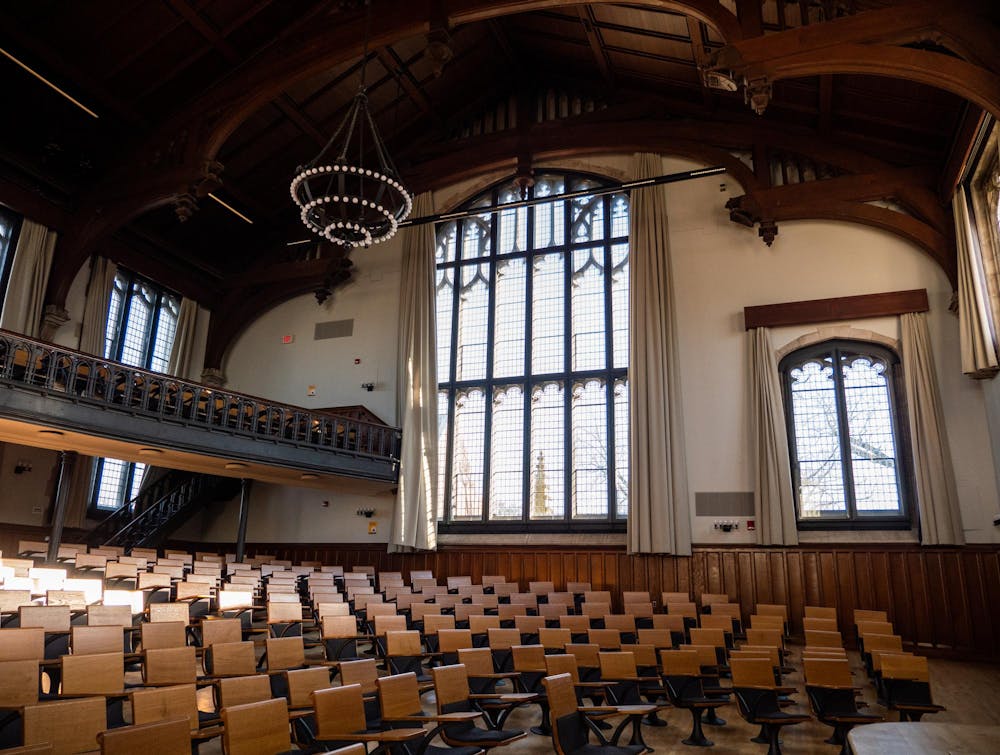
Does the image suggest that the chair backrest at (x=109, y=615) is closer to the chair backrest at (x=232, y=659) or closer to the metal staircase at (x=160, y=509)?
the chair backrest at (x=232, y=659)

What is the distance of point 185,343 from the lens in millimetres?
16469

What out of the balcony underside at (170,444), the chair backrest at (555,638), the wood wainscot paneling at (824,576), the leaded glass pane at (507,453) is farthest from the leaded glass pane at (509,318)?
the chair backrest at (555,638)

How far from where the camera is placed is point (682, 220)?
14.3 metres

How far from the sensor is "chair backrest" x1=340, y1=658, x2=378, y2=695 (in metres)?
5.24

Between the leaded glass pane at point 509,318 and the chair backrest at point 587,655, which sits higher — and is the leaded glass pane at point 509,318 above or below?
above

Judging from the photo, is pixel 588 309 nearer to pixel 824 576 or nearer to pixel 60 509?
pixel 824 576

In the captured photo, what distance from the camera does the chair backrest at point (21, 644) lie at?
4.98m

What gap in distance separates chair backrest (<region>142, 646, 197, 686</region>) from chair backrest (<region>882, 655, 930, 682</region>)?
5.45 meters

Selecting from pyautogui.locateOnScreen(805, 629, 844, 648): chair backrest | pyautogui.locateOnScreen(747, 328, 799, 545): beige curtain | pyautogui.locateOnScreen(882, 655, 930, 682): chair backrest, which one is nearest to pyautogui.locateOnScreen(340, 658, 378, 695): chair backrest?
pyautogui.locateOnScreen(882, 655, 930, 682): chair backrest

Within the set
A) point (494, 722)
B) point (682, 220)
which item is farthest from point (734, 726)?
point (682, 220)

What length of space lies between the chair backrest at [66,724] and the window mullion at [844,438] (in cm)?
1104

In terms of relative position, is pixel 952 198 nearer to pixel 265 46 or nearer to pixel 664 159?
pixel 664 159

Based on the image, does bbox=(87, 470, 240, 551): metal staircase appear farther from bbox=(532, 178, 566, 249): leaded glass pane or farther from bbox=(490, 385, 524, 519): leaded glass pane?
bbox=(532, 178, 566, 249): leaded glass pane

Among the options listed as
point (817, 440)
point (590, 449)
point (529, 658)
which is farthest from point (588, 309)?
point (529, 658)
